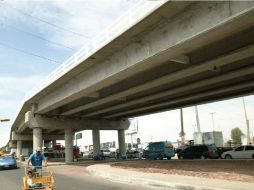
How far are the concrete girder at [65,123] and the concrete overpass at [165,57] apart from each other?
18.1 feet

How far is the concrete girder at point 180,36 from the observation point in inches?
536

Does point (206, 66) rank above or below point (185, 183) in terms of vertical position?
above

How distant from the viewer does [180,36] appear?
632 inches

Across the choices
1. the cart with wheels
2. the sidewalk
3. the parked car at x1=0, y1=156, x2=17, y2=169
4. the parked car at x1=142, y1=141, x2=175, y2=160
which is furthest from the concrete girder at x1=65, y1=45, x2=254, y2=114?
the parked car at x1=142, y1=141, x2=175, y2=160

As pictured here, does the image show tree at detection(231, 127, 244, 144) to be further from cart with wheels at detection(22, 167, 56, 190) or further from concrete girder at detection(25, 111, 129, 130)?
cart with wheels at detection(22, 167, 56, 190)

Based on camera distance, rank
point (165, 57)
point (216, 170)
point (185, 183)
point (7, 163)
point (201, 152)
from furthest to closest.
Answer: point (201, 152) < point (7, 163) < point (216, 170) < point (165, 57) < point (185, 183)

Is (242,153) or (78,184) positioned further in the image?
(242,153)

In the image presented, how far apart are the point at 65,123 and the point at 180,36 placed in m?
31.3

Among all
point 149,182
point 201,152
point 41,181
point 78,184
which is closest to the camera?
point 41,181

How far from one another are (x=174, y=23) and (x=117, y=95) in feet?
46.3

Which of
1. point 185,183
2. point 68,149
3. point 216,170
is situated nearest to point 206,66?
point 216,170

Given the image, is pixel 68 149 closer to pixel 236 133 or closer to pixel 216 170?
pixel 216 170

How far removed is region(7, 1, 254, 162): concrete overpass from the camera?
14883 mm

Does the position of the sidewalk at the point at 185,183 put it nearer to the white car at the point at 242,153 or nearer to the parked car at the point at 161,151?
the white car at the point at 242,153
